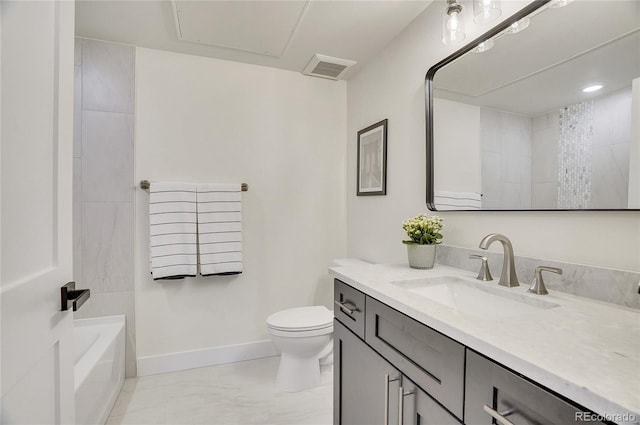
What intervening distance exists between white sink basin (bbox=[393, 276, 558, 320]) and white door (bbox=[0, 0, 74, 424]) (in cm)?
106

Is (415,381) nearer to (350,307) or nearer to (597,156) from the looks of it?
(350,307)

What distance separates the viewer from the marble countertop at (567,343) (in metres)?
0.49

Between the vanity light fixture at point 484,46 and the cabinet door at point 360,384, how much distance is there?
136 centimetres

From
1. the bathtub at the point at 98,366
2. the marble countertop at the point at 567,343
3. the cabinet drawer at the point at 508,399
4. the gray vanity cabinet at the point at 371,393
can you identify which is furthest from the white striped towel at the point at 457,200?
the bathtub at the point at 98,366

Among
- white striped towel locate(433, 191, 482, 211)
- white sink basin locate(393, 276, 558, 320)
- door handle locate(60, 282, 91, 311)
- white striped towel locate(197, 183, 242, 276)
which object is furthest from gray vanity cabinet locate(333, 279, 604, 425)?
white striped towel locate(197, 183, 242, 276)

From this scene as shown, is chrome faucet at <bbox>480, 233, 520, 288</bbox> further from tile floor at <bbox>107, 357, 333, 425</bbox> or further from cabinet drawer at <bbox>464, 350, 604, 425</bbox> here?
tile floor at <bbox>107, 357, 333, 425</bbox>

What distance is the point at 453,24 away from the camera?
137 centimetres

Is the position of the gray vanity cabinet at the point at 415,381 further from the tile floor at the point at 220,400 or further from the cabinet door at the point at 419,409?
the tile floor at the point at 220,400

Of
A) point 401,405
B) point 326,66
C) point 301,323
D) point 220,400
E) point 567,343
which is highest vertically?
point 326,66

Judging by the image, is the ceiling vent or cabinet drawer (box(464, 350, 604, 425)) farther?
the ceiling vent

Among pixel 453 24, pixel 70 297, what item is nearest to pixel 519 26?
pixel 453 24

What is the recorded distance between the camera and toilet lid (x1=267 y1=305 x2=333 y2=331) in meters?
1.87

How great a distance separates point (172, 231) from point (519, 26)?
2.17 m

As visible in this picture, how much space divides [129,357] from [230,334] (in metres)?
0.67
